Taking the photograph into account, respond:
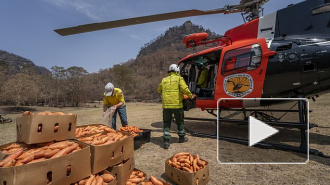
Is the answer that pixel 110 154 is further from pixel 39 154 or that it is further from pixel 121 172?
pixel 39 154

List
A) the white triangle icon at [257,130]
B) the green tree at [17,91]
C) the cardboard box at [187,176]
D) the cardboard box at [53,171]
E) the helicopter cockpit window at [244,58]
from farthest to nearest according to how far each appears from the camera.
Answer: the green tree at [17,91]
the helicopter cockpit window at [244,58]
the white triangle icon at [257,130]
the cardboard box at [187,176]
the cardboard box at [53,171]

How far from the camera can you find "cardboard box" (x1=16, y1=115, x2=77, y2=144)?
2451 mm

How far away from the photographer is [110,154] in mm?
2807

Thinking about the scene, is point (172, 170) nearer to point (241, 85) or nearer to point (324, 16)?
point (241, 85)

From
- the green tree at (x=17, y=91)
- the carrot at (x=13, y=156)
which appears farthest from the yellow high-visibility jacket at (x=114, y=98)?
the green tree at (x=17, y=91)

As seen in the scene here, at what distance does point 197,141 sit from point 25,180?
441 centimetres

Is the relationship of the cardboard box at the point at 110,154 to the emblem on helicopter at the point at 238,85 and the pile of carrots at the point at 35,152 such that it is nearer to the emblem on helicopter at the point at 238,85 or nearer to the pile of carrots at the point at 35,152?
Answer: the pile of carrots at the point at 35,152

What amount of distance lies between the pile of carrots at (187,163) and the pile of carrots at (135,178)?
1.86ft

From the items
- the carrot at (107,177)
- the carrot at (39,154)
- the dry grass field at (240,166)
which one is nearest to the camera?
the carrot at (39,154)

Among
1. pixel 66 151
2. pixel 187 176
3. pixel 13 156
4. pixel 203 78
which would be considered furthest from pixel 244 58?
pixel 13 156

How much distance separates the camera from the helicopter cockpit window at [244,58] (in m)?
4.96

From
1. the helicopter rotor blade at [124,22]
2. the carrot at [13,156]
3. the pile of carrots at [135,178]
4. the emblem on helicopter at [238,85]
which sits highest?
the helicopter rotor blade at [124,22]

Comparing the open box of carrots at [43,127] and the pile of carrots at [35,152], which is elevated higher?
the open box of carrots at [43,127]

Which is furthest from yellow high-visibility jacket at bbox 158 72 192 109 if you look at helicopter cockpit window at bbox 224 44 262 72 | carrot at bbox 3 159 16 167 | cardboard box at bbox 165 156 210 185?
carrot at bbox 3 159 16 167
